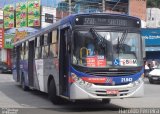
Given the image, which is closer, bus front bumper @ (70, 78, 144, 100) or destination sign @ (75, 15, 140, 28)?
bus front bumper @ (70, 78, 144, 100)

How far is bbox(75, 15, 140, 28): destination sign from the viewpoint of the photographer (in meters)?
13.5

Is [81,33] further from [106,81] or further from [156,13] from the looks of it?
[156,13]

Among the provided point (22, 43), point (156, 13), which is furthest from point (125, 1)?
point (22, 43)

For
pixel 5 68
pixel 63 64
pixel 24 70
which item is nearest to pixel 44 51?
pixel 63 64

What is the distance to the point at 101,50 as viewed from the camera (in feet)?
43.7

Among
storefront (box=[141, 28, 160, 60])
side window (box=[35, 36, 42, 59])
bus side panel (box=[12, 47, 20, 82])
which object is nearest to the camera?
side window (box=[35, 36, 42, 59])

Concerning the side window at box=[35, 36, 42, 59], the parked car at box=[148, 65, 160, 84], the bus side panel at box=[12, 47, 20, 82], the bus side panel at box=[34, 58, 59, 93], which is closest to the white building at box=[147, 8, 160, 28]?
the parked car at box=[148, 65, 160, 84]

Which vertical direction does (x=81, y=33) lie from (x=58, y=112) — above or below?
above

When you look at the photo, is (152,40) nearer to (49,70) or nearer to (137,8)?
(137,8)

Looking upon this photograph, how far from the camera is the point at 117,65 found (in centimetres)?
1327

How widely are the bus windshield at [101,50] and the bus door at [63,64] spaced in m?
0.72

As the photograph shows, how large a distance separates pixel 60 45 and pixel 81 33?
1258 mm

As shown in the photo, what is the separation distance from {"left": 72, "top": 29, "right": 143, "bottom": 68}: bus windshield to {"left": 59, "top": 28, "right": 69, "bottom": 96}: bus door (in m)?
0.72

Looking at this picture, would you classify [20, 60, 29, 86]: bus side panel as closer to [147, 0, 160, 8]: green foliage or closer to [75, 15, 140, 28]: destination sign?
[75, 15, 140, 28]: destination sign
